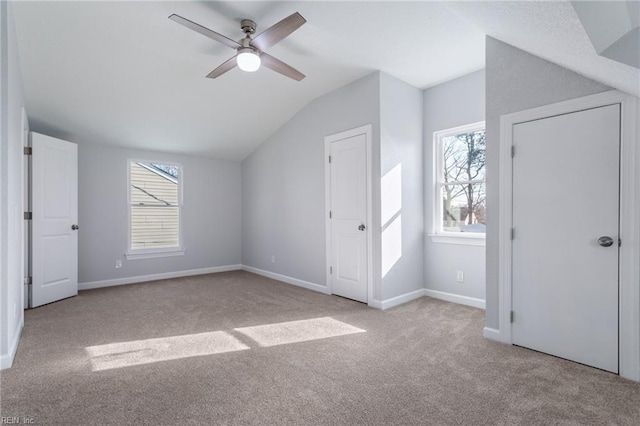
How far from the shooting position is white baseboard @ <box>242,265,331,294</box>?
4.53 meters

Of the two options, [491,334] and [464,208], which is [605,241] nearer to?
[491,334]

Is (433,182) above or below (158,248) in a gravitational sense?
above

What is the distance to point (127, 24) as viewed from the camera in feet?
9.52

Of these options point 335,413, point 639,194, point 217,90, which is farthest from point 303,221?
point 639,194

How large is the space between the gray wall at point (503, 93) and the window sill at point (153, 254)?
4961 mm

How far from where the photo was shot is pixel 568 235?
240cm

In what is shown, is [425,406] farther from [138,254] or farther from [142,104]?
[138,254]

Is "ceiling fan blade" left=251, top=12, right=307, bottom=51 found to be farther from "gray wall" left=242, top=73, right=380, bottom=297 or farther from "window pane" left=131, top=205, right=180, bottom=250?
"window pane" left=131, top=205, right=180, bottom=250

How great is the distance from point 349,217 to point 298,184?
4.02 feet

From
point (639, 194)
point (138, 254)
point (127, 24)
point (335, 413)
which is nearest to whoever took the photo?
point (335, 413)

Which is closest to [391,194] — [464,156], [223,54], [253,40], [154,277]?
[464,156]

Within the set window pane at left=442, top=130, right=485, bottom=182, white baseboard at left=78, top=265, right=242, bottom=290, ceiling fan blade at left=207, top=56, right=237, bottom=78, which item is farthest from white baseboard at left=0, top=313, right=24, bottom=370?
window pane at left=442, top=130, right=485, bottom=182

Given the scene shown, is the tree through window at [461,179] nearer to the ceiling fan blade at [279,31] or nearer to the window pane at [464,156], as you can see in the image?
the window pane at [464,156]

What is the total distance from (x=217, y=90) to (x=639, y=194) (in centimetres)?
428
